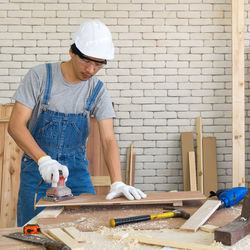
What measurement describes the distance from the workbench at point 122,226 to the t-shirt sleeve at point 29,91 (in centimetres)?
86

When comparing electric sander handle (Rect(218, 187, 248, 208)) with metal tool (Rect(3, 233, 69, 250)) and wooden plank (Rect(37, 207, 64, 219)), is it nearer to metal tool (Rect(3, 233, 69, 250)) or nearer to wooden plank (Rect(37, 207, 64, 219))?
wooden plank (Rect(37, 207, 64, 219))

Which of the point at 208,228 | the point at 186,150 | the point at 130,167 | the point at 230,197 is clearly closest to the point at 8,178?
the point at 130,167

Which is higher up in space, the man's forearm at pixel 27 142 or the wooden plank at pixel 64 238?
the man's forearm at pixel 27 142

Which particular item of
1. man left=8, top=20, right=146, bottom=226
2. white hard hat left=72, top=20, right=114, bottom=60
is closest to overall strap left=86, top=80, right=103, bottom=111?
man left=8, top=20, right=146, bottom=226

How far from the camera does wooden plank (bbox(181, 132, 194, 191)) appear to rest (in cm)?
466

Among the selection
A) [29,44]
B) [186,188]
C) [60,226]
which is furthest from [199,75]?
[60,226]

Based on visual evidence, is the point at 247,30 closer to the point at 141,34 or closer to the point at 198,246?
the point at 141,34

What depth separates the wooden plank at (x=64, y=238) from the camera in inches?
52.4

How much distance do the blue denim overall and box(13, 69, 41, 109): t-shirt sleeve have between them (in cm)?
7

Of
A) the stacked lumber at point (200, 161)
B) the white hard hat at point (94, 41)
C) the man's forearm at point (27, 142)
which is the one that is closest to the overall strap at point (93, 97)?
the white hard hat at point (94, 41)

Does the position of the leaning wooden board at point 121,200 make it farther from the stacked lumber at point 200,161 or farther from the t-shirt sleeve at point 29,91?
the stacked lumber at point 200,161

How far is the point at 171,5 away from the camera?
477cm

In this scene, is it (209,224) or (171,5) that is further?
(171,5)

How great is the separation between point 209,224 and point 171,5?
373 cm
